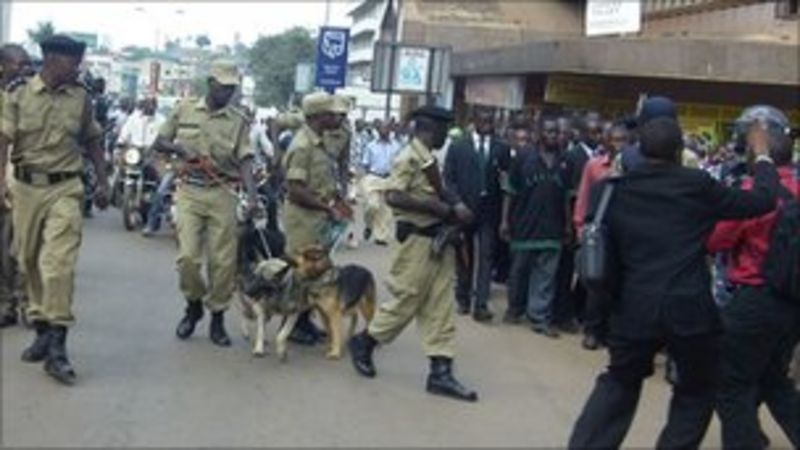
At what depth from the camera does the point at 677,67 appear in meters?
21.3

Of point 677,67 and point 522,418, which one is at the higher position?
point 677,67

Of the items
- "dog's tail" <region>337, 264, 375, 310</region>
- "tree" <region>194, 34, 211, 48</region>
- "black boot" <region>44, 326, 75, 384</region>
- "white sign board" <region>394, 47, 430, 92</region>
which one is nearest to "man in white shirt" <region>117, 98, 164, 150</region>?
"white sign board" <region>394, 47, 430, 92</region>

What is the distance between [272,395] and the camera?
8.19 meters

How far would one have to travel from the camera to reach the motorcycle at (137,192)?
56.4 ft

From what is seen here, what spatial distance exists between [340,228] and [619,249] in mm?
4103

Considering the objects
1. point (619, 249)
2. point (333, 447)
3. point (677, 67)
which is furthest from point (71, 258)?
point (677, 67)

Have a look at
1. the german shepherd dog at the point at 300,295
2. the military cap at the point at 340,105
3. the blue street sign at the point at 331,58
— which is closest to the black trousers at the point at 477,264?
the german shepherd dog at the point at 300,295

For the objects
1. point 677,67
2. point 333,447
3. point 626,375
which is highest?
point 677,67

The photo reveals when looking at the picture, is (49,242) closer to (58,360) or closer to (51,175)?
(51,175)

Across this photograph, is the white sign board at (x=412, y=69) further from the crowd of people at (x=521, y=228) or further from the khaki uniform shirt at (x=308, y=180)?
the khaki uniform shirt at (x=308, y=180)

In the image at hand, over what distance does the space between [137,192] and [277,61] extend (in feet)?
308

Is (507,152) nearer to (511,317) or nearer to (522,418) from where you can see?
(511,317)

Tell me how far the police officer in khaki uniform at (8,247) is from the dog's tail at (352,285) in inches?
94.5

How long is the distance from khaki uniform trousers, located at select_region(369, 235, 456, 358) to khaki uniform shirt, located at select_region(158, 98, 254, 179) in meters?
1.63
